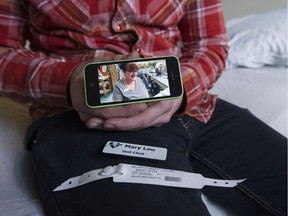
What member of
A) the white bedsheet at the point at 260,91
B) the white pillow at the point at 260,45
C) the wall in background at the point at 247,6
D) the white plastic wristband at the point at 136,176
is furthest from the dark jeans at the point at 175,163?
the wall in background at the point at 247,6

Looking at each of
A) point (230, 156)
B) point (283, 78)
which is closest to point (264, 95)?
point (283, 78)

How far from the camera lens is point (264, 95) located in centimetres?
97

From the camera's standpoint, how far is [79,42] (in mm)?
622

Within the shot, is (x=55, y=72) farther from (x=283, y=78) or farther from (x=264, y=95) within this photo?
(x=283, y=78)

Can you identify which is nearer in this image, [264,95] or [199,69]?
[199,69]

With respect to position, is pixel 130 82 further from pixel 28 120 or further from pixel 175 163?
pixel 28 120

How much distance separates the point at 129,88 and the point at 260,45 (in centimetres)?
79

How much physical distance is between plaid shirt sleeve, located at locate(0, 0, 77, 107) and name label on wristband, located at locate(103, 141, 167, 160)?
0.12 metres

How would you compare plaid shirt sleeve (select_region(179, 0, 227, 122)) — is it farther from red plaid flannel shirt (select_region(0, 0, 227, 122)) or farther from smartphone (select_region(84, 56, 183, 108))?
smartphone (select_region(84, 56, 183, 108))

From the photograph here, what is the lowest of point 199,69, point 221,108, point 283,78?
point 283,78

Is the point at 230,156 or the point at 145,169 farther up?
the point at 145,169

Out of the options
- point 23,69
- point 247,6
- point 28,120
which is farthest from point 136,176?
point 247,6

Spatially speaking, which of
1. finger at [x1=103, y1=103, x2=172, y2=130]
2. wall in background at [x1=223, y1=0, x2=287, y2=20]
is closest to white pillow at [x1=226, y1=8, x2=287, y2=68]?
wall in background at [x1=223, y1=0, x2=287, y2=20]

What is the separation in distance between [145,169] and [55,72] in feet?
0.73
